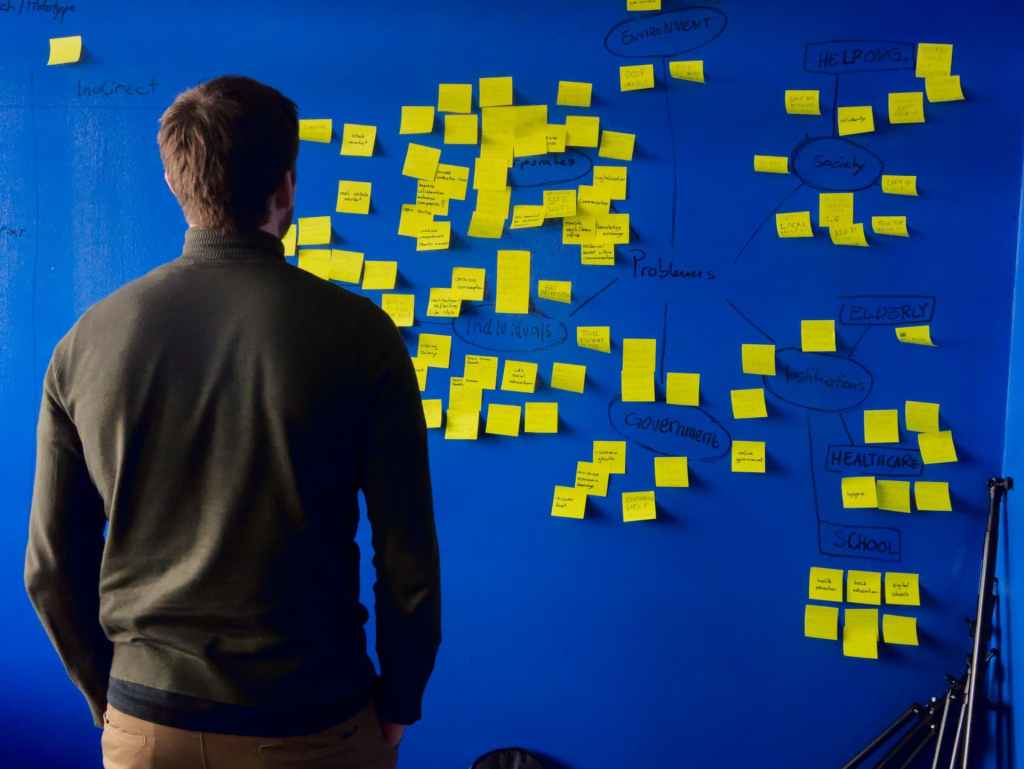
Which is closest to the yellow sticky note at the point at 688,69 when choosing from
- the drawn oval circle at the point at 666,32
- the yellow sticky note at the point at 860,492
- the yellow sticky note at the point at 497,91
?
the drawn oval circle at the point at 666,32

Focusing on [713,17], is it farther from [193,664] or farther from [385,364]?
[193,664]

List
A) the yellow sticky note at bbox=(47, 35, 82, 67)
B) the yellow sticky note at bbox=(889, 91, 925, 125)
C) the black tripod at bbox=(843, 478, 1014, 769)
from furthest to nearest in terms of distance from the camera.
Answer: the yellow sticky note at bbox=(47, 35, 82, 67), the yellow sticky note at bbox=(889, 91, 925, 125), the black tripod at bbox=(843, 478, 1014, 769)

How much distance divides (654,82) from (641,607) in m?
1.31

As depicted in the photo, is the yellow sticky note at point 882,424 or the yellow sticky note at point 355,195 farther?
the yellow sticky note at point 355,195

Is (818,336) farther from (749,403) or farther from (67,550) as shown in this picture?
(67,550)

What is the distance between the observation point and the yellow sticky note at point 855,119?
2.11 m

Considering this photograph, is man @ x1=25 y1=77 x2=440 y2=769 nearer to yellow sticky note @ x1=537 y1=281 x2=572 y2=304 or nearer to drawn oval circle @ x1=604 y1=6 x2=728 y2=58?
yellow sticky note @ x1=537 y1=281 x2=572 y2=304

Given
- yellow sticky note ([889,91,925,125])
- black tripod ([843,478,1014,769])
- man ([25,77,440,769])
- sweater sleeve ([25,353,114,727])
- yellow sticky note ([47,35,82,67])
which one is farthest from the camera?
yellow sticky note ([47,35,82,67])

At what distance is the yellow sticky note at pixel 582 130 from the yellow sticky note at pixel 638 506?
2.89 feet

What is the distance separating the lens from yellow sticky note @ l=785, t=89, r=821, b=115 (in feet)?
6.95

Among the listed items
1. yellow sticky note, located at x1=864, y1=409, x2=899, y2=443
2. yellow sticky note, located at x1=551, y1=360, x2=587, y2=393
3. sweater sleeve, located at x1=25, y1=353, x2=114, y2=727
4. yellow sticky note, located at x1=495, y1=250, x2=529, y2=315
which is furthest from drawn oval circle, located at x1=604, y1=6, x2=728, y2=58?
sweater sleeve, located at x1=25, y1=353, x2=114, y2=727

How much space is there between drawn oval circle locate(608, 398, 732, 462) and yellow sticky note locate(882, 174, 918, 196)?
27.1 inches

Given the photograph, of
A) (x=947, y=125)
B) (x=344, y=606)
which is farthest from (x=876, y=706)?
(x=344, y=606)

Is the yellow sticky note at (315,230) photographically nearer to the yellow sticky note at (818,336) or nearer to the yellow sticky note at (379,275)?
the yellow sticky note at (379,275)
